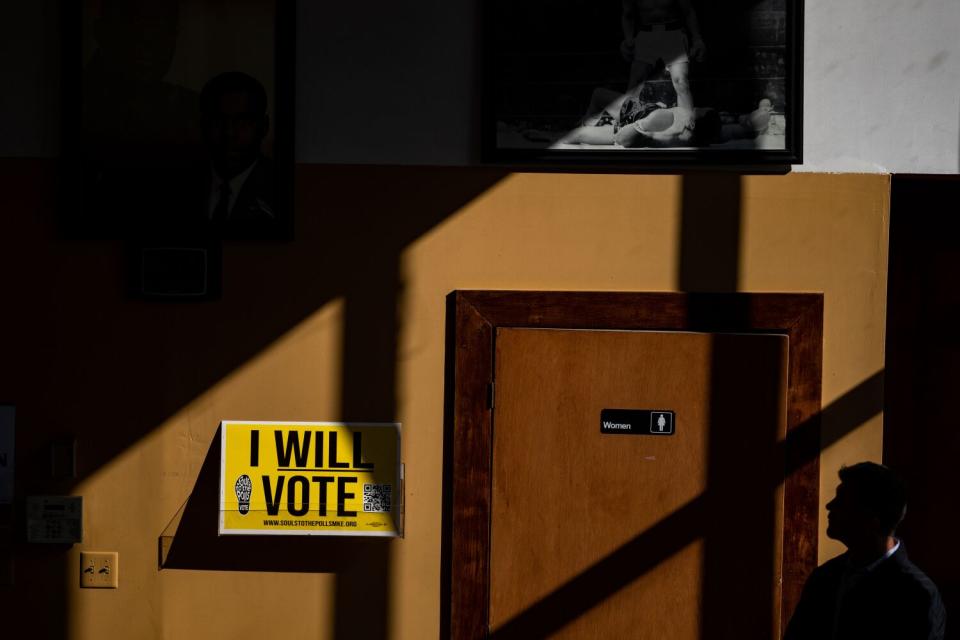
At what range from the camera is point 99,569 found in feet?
10.9

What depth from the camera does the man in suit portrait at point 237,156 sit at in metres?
3.31

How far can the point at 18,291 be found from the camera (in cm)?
333

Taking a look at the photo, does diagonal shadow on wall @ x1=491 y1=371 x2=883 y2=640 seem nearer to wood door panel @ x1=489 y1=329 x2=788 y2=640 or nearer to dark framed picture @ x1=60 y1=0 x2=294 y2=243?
wood door panel @ x1=489 y1=329 x2=788 y2=640

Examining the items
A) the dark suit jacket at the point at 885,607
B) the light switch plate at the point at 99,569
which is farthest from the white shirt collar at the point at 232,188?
the dark suit jacket at the point at 885,607

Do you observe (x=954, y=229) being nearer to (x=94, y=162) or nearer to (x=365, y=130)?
(x=365, y=130)

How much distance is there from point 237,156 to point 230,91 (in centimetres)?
26

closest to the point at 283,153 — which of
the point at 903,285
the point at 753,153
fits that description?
the point at 753,153

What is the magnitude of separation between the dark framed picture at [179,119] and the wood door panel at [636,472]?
3.84 feet

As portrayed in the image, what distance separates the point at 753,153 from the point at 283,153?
179 cm

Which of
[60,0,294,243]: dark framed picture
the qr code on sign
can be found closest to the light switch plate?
the qr code on sign

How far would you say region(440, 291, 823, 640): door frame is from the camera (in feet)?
10.5

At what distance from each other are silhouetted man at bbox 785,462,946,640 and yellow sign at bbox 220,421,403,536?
1.55 m

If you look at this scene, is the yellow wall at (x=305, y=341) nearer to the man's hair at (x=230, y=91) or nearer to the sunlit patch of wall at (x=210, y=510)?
the sunlit patch of wall at (x=210, y=510)

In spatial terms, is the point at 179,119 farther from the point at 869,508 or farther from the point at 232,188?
the point at 869,508
